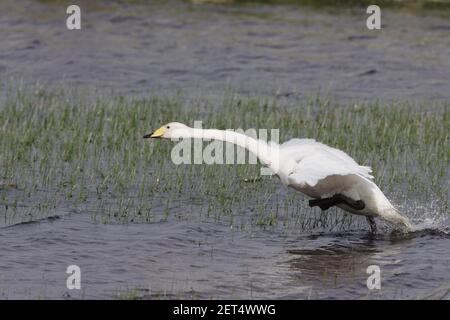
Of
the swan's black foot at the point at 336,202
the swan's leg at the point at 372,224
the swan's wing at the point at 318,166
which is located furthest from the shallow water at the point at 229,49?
the swan's wing at the point at 318,166

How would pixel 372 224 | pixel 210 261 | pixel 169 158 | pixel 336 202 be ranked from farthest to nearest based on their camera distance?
pixel 169 158, pixel 372 224, pixel 336 202, pixel 210 261

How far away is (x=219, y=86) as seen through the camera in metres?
25.1

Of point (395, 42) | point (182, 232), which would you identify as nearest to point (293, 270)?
point (182, 232)

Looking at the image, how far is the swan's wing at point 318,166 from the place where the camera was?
477 inches

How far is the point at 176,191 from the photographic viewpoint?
15.3 m

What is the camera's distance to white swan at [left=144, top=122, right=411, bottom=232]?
12258mm

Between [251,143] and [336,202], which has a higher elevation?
[251,143]

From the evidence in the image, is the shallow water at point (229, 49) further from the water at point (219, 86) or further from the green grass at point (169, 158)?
the green grass at point (169, 158)

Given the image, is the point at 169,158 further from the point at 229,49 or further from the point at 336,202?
the point at 229,49

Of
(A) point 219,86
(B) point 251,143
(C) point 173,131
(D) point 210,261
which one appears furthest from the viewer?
(A) point 219,86

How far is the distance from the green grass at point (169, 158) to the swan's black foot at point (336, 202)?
40.7 inches

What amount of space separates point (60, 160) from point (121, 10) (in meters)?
18.0

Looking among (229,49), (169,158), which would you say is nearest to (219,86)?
(229,49)

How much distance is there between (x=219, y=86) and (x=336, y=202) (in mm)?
12437
